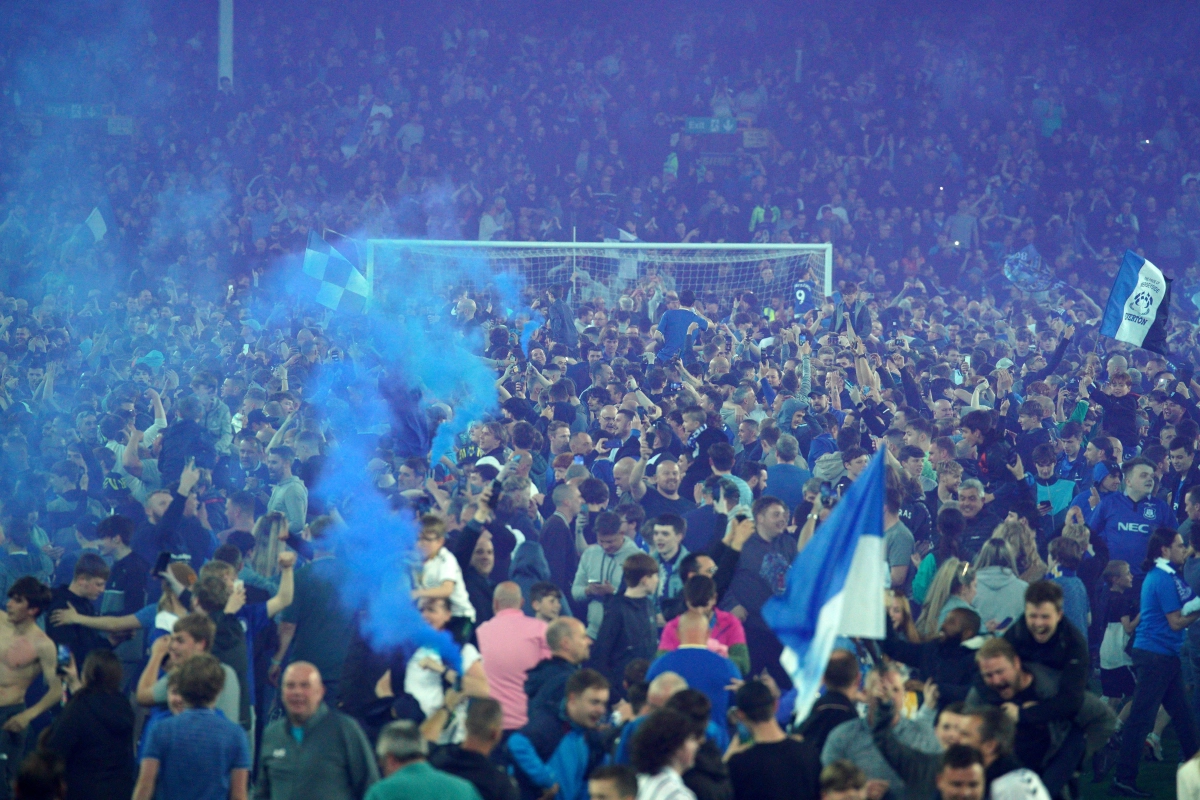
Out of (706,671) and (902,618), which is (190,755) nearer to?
(706,671)

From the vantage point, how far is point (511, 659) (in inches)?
260

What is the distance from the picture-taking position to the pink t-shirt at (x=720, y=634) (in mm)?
6855

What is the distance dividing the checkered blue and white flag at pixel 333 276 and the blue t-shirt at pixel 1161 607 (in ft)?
32.2

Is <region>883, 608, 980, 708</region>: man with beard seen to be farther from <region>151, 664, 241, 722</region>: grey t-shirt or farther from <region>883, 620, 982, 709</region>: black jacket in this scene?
<region>151, 664, 241, 722</region>: grey t-shirt

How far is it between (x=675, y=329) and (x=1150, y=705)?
9.00 meters

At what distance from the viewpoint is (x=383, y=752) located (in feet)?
16.4

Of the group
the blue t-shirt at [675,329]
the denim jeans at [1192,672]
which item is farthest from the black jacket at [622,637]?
the blue t-shirt at [675,329]

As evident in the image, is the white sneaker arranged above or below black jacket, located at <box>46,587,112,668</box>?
below

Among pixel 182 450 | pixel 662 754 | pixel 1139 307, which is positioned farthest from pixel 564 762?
pixel 1139 307

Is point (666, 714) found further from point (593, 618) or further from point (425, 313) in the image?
point (425, 313)

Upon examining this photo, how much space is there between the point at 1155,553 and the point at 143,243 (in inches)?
939

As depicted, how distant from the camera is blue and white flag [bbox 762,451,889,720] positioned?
5695 mm

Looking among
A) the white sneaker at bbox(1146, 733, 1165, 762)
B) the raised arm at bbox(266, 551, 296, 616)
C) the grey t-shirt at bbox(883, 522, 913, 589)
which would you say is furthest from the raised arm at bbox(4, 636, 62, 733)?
the white sneaker at bbox(1146, 733, 1165, 762)

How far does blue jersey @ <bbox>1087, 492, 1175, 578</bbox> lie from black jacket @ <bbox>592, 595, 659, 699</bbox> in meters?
4.04
